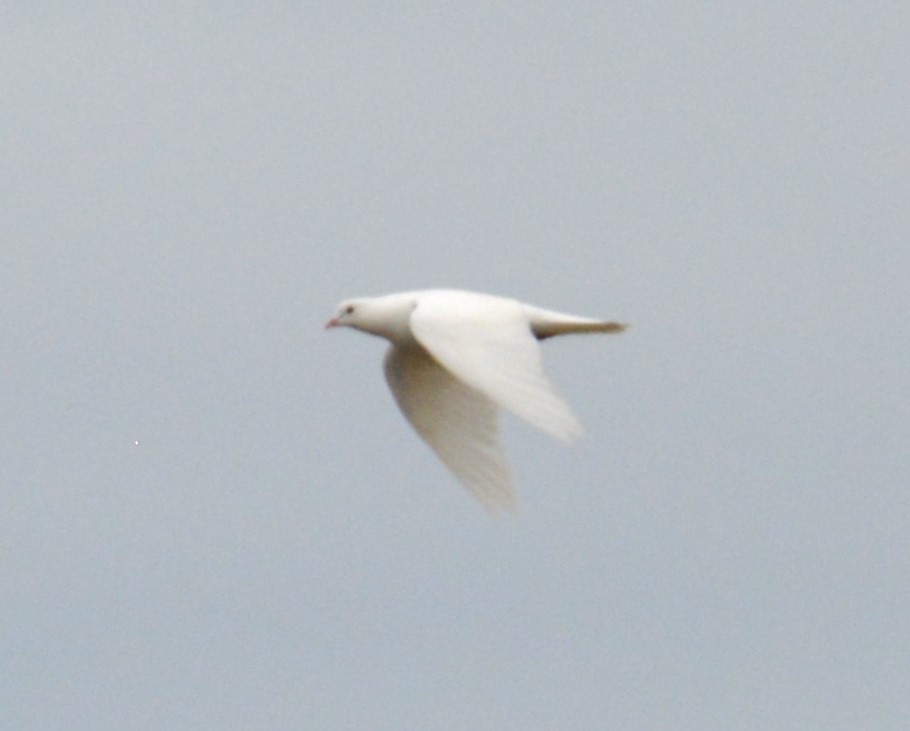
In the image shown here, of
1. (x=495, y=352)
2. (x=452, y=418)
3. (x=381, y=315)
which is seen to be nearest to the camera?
(x=495, y=352)

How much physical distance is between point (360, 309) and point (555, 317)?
6.50ft

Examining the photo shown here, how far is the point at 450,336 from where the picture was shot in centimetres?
2597

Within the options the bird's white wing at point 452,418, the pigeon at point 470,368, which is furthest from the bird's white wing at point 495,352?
the bird's white wing at point 452,418

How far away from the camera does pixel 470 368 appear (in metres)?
25.3

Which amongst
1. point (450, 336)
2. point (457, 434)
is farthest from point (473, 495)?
point (450, 336)

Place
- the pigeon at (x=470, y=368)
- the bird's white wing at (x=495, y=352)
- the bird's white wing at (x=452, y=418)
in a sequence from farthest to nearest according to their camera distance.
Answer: the bird's white wing at (x=452, y=418), the pigeon at (x=470, y=368), the bird's white wing at (x=495, y=352)

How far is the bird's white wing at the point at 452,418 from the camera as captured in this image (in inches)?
1132

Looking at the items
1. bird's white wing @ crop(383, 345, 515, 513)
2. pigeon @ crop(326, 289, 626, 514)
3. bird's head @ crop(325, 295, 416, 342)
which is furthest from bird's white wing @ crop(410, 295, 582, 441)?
bird's white wing @ crop(383, 345, 515, 513)

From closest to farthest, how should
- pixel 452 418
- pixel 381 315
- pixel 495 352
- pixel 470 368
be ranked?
pixel 470 368, pixel 495 352, pixel 381 315, pixel 452 418

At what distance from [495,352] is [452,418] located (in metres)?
3.68

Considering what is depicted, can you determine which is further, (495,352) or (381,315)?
(381,315)

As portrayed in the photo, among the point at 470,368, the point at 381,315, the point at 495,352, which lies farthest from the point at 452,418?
the point at 470,368

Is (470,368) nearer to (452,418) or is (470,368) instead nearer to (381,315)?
(381,315)

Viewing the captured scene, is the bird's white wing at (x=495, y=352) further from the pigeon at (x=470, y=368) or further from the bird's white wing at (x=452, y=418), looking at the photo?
the bird's white wing at (x=452, y=418)
